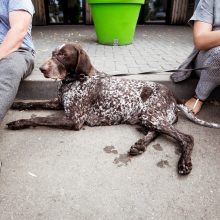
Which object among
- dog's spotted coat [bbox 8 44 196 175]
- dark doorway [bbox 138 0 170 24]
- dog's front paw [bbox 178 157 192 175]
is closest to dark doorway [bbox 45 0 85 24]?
dark doorway [bbox 138 0 170 24]

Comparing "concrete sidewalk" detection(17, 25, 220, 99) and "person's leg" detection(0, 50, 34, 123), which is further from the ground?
"person's leg" detection(0, 50, 34, 123)

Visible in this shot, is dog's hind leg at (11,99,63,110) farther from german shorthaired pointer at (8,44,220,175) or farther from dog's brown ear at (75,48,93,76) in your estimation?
dog's brown ear at (75,48,93,76)

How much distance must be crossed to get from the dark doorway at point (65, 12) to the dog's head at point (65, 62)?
25.6ft

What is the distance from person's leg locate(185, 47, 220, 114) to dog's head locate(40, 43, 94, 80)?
140 centimetres

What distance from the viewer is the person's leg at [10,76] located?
269 centimetres

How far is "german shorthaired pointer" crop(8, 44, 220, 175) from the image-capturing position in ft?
9.55

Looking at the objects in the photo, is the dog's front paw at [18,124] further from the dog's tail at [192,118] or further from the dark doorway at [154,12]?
the dark doorway at [154,12]

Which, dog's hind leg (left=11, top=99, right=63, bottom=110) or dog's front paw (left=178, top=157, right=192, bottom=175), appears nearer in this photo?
dog's front paw (left=178, top=157, right=192, bottom=175)

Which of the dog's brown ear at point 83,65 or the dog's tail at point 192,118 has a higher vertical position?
the dog's brown ear at point 83,65

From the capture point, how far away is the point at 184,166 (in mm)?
2457

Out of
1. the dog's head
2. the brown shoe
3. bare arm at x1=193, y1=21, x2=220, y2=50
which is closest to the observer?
the dog's head

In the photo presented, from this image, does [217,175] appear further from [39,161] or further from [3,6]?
[3,6]

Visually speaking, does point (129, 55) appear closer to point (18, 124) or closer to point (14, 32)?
point (14, 32)

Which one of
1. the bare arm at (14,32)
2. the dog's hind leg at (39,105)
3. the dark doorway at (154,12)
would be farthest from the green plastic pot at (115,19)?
the dark doorway at (154,12)
